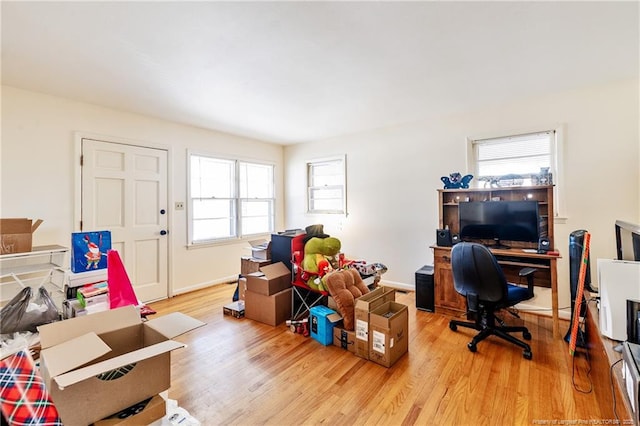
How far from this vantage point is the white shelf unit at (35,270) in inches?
103

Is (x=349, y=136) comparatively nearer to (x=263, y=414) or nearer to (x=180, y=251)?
(x=180, y=251)

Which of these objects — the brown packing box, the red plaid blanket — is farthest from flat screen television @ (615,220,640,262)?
the red plaid blanket

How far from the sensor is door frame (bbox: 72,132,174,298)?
3.19m

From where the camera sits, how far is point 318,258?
288 cm

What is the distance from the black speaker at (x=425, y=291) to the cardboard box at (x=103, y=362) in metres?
2.81

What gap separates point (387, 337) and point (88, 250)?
2.95 meters

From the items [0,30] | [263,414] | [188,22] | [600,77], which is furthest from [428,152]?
[0,30]

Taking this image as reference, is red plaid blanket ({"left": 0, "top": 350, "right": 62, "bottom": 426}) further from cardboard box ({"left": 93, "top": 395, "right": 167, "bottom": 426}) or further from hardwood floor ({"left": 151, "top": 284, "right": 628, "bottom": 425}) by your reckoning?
hardwood floor ({"left": 151, "top": 284, "right": 628, "bottom": 425})

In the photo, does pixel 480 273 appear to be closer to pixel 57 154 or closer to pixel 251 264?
pixel 251 264

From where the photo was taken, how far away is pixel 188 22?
1.86 metres

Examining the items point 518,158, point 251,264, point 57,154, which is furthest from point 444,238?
point 57,154

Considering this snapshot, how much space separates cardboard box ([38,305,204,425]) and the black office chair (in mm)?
2209

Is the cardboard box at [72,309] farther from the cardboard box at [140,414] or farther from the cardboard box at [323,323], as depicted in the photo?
the cardboard box at [323,323]

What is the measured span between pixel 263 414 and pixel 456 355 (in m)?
1.65
